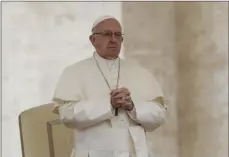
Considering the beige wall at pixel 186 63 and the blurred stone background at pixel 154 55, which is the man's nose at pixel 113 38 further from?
the beige wall at pixel 186 63

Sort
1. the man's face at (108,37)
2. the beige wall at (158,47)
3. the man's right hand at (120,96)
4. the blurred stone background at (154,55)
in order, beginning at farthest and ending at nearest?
the beige wall at (158,47), the blurred stone background at (154,55), the man's face at (108,37), the man's right hand at (120,96)

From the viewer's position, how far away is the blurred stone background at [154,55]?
3.27 metres

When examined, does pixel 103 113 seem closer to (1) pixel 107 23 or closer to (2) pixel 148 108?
(2) pixel 148 108

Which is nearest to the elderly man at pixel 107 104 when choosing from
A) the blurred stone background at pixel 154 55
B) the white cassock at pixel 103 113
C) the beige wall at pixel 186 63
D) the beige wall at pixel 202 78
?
the white cassock at pixel 103 113

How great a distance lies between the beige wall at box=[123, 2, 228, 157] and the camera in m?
3.57

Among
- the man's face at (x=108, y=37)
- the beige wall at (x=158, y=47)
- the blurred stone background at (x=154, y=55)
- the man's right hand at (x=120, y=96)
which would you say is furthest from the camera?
the beige wall at (x=158, y=47)

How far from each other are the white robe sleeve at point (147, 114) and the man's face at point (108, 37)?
21 centimetres

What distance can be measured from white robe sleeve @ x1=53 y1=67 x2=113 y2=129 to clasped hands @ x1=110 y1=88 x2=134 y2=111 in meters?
0.02

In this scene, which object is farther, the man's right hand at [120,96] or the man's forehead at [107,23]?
the man's forehead at [107,23]

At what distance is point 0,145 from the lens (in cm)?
322

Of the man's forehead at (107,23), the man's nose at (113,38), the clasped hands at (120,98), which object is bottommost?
the clasped hands at (120,98)

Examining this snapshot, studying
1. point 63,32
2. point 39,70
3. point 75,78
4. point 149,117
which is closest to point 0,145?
point 39,70

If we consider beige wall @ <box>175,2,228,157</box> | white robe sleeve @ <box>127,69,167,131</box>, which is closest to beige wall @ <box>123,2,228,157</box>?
beige wall @ <box>175,2,228,157</box>

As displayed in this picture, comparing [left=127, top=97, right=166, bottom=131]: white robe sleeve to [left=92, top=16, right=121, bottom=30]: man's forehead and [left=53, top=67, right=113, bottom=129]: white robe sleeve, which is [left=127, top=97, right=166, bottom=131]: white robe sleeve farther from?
[left=92, top=16, right=121, bottom=30]: man's forehead
